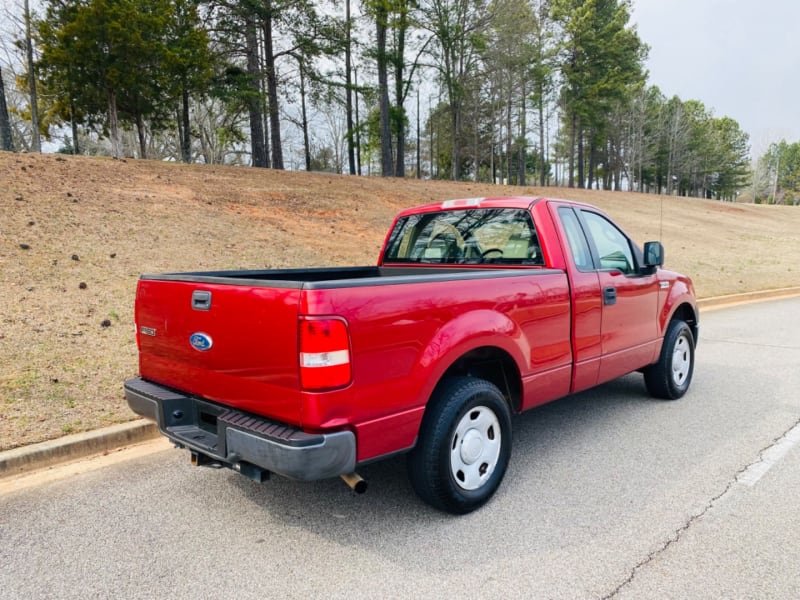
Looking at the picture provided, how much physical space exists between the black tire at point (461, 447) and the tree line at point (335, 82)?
1971cm

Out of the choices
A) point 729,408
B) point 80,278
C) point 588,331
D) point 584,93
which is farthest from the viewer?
point 584,93

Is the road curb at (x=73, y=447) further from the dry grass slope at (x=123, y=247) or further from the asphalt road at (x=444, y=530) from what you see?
the asphalt road at (x=444, y=530)

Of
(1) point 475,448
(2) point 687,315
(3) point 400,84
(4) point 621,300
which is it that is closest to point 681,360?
(2) point 687,315

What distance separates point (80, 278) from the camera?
26.0 feet

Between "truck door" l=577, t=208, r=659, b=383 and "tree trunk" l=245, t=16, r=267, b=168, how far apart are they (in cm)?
1862

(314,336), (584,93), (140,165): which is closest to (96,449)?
(314,336)

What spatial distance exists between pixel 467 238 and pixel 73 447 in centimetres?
332

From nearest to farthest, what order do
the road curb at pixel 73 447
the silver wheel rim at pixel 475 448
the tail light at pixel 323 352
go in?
the tail light at pixel 323 352 → the silver wheel rim at pixel 475 448 → the road curb at pixel 73 447

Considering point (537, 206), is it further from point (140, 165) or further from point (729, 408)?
point (140, 165)

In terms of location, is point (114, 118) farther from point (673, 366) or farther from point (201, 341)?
point (673, 366)

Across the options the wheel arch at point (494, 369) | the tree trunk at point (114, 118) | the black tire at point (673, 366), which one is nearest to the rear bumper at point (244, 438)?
the wheel arch at point (494, 369)

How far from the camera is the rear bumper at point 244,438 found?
246cm

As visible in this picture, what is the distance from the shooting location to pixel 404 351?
2.73 metres

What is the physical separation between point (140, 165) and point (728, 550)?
55.4ft
